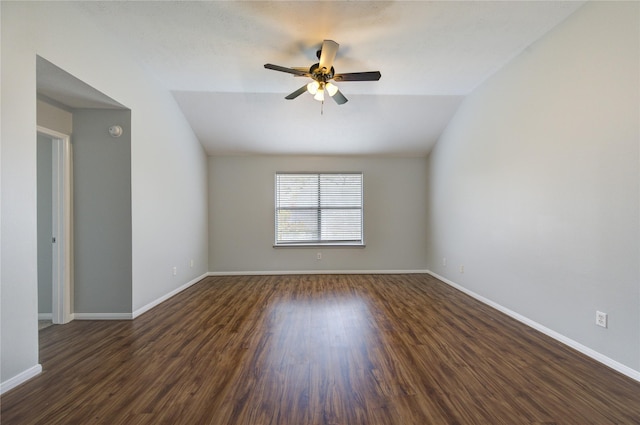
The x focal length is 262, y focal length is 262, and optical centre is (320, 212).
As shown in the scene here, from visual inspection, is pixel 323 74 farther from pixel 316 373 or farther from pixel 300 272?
pixel 300 272

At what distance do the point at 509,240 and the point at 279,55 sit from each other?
3452 mm

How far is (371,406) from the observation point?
5.26 ft

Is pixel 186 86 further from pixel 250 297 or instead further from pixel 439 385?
pixel 439 385

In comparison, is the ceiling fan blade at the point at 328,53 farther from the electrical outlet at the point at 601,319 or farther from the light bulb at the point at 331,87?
the electrical outlet at the point at 601,319

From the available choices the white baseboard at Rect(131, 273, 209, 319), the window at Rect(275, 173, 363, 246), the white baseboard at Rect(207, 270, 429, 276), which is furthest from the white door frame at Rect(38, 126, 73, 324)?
the window at Rect(275, 173, 363, 246)

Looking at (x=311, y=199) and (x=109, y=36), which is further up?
(x=109, y=36)

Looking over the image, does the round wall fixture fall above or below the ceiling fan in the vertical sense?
below

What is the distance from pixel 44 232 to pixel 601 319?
18.0 feet

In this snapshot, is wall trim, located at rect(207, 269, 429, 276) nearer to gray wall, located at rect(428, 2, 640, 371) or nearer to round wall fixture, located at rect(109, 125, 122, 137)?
gray wall, located at rect(428, 2, 640, 371)

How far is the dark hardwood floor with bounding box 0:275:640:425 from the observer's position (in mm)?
1552

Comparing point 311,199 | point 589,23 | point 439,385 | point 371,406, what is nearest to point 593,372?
point 439,385

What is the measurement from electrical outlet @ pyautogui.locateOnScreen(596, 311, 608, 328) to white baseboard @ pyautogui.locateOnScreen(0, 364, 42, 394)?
14.3 feet

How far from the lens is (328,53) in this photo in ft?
8.25

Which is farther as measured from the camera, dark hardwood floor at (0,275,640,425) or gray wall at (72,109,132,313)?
gray wall at (72,109,132,313)
